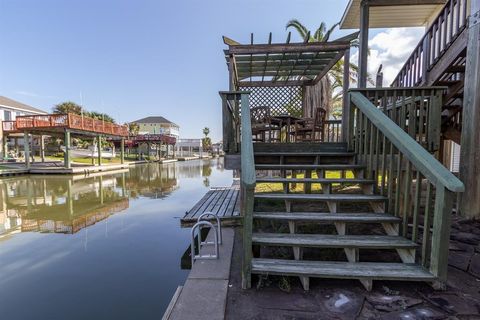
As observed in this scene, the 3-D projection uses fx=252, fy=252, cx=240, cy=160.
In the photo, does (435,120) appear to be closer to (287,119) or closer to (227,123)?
(227,123)

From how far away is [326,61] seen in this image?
5.87 meters

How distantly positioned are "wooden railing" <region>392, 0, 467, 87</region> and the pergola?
4.64 ft

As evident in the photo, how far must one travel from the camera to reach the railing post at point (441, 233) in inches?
72.7

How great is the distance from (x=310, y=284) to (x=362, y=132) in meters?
2.26

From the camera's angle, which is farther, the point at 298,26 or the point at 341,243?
the point at 298,26

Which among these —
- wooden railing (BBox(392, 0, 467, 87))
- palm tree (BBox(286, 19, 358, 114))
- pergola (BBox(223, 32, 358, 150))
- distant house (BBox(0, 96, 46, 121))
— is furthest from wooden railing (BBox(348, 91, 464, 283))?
distant house (BBox(0, 96, 46, 121))

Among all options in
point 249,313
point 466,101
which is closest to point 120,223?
point 249,313

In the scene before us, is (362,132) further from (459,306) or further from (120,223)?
(120,223)

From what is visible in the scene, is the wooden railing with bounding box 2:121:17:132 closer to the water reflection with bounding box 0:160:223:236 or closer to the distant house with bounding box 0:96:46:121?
the distant house with bounding box 0:96:46:121

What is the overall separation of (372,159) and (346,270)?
5.35ft

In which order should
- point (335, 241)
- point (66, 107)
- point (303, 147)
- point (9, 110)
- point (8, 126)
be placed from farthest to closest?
point (66, 107) → point (9, 110) → point (8, 126) → point (303, 147) → point (335, 241)

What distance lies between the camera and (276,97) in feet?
24.9

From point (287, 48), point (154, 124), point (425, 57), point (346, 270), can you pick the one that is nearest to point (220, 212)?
point (346, 270)

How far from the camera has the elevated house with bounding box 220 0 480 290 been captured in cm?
204
